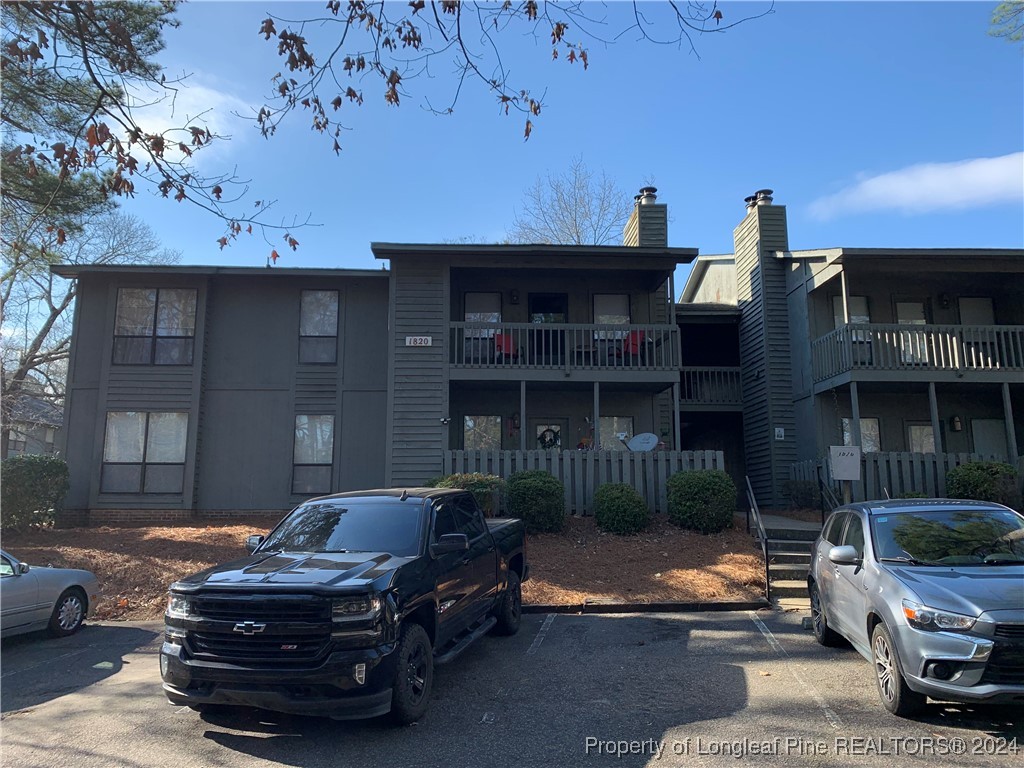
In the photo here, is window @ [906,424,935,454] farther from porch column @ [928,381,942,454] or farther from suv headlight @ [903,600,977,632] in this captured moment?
suv headlight @ [903,600,977,632]

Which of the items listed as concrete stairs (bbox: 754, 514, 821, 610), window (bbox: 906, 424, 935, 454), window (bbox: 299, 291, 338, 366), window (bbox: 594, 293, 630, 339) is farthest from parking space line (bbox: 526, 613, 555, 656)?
window (bbox: 906, 424, 935, 454)

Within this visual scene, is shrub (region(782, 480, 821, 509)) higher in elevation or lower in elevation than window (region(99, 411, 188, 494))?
lower

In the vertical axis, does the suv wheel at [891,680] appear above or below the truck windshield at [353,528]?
below

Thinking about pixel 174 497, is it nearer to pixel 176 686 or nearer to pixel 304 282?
pixel 304 282

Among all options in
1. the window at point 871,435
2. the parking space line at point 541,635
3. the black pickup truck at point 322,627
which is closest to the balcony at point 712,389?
the window at point 871,435

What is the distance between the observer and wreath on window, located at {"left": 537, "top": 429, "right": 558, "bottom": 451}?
1748 centimetres

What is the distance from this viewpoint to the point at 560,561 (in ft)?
36.6

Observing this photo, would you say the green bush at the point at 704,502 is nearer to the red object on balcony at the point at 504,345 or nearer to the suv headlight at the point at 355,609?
the red object on balcony at the point at 504,345

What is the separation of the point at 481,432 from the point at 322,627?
12.8m

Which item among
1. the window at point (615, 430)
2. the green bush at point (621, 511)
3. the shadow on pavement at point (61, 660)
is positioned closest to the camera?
the shadow on pavement at point (61, 660)

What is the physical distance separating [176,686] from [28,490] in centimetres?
1162

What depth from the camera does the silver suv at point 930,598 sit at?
14.8 ft

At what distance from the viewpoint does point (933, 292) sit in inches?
706

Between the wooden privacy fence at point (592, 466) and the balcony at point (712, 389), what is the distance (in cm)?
544
